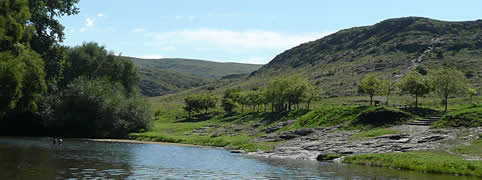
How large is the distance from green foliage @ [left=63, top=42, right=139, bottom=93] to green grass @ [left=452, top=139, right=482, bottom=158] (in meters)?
74.5

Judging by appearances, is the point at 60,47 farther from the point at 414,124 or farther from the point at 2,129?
the point at 414,124

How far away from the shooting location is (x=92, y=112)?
84.6m

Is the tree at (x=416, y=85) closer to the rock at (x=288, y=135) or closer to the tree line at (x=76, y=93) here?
the rock at (x=288, y=135)

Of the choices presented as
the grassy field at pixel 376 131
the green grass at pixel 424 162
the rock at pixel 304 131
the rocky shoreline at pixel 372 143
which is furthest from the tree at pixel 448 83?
the green grass at pixel 424 162

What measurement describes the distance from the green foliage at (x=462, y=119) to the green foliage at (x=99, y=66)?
71360mm

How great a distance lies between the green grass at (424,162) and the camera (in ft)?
116

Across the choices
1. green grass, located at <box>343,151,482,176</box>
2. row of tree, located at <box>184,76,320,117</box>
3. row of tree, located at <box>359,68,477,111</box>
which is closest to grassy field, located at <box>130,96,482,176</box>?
green grass, located at <box>343,151,482,176</box>

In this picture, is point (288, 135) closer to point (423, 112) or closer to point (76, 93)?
point (423, 112)

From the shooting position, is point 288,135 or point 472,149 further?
point 288,135

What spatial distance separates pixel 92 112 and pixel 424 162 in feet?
224

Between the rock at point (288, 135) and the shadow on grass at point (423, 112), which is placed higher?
the shadow on grass at point (423, 112)

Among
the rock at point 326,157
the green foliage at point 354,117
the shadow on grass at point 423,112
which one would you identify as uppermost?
the shadow on grass at point 423,112

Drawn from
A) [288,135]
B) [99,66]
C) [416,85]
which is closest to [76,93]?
[99,66]

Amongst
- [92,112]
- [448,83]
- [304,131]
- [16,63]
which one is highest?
[16,63]
